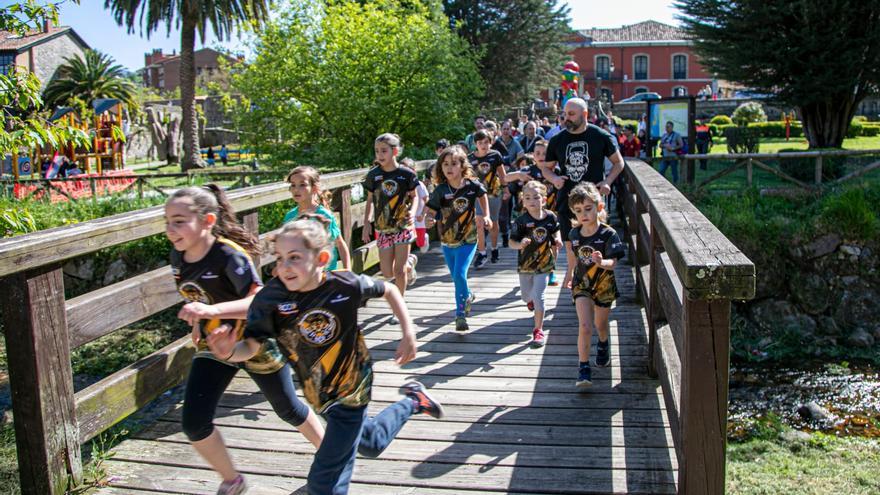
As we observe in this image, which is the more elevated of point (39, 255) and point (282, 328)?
point (39, 255)

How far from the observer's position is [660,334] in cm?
485

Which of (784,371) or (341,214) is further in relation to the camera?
(784,371)

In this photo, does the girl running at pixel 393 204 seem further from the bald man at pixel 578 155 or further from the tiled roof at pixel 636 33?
the tiled roof at pixel 636 33

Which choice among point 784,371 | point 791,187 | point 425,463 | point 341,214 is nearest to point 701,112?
point 791,187

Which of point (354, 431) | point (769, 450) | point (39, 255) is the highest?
point (39, 255)

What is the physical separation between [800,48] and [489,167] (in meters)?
17.2

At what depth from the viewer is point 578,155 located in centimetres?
727

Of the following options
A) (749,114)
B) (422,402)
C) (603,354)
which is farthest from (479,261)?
(749,114)

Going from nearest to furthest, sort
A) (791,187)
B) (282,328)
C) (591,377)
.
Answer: (282,328), (591,377), (791,187)

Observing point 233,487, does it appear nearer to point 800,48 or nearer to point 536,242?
point 536,242

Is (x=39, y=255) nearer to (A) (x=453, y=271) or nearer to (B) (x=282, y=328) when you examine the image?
(B) (x=282, y=328)

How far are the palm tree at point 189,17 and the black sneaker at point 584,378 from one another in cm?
2567

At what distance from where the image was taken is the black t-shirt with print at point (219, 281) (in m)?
3.70

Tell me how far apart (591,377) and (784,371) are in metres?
7.62
